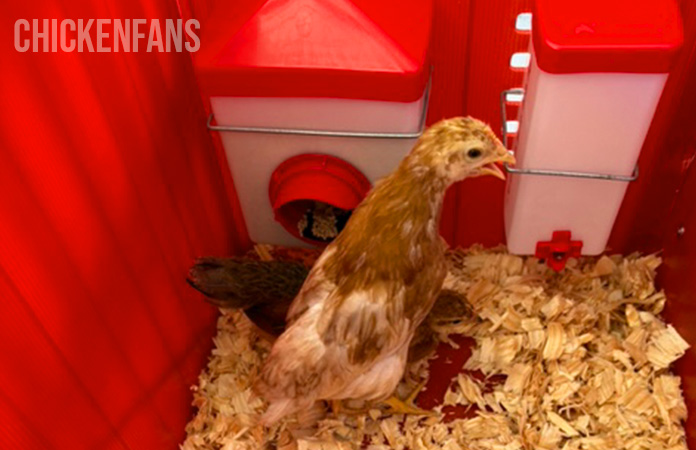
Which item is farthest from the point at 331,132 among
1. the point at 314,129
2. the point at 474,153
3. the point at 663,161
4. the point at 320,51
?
the point at 663,161

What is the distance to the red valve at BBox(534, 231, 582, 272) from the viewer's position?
4.32ft

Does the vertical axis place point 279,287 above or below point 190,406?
above

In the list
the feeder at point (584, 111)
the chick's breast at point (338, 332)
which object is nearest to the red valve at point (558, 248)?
the feeder at point (584, 111)

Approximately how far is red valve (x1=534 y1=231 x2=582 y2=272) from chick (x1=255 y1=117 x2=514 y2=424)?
0.83 ft

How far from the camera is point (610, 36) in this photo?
40.5 inches

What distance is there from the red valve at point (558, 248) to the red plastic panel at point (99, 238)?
0.67 meters

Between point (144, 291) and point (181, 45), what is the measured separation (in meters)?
0.44

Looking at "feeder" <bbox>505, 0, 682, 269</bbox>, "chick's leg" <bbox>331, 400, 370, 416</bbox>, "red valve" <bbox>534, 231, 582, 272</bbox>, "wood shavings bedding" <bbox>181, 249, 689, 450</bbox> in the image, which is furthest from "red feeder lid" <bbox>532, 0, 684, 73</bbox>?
"chick's leg" <bbox>331, 400, 370, 416</bbox>

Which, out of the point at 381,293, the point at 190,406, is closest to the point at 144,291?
the point at 190,406

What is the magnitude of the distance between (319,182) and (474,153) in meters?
0.29

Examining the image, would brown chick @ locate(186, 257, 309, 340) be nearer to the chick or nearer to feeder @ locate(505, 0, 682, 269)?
the chick

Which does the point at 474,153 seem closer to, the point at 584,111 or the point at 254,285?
the point at 584,111

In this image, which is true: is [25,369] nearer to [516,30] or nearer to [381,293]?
[381,293]

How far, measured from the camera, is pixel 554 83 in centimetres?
108
